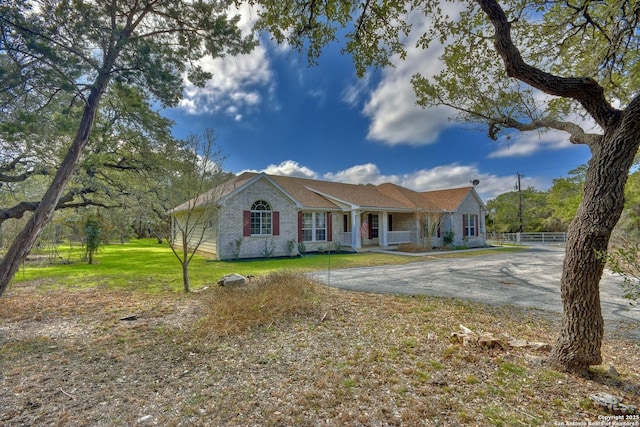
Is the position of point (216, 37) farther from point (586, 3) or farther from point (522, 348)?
point (522, 348)

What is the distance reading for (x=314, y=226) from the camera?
56.5 ft

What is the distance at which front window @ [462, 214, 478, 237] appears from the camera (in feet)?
73.9

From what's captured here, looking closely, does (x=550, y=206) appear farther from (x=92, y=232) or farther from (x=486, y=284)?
(x=92, y=232)

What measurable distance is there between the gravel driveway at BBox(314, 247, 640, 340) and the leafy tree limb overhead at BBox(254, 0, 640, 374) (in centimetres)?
295

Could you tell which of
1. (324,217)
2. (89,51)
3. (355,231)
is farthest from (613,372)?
(324,217)

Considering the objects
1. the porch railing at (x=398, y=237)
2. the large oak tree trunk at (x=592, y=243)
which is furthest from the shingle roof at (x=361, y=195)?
the large oak tree trunk at (x=592, y=243)

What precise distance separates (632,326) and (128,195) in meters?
14.2

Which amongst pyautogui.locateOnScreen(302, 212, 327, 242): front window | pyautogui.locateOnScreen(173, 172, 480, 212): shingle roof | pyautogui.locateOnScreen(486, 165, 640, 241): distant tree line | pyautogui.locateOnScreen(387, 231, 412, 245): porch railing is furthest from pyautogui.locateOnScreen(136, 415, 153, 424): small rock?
pyautogui.locateOnScreen(486, 165, 640, 241): distant tree line

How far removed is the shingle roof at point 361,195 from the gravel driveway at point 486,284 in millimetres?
7030

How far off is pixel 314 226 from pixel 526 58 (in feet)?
43.1

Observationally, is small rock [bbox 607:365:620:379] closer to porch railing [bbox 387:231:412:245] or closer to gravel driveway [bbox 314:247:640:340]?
gravel driveway [bbox 314:247:640:340]

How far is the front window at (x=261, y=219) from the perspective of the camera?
14.6 meters

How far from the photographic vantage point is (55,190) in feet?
21.1

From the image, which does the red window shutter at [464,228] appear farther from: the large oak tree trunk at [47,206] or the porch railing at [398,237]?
the large oak tree trunk at [47,206]
